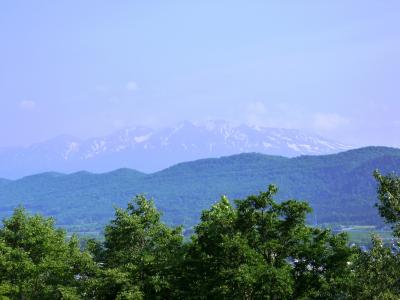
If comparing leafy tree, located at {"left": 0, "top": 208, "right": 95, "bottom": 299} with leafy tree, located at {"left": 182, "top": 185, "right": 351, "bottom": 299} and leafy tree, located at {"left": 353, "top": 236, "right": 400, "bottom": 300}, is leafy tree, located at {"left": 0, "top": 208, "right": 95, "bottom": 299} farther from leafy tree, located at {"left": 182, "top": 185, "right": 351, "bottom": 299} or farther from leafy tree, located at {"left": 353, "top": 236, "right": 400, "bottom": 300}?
leafy tree, located at {"left": 353, "top": 236, "right": 400, "bottom": 300}

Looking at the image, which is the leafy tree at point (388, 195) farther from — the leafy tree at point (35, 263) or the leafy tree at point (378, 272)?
the leafy tree at point (35, 263)

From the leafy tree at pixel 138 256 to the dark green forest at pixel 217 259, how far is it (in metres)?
0.10

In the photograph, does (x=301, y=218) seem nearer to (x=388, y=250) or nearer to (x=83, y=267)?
(x=388, y=250)

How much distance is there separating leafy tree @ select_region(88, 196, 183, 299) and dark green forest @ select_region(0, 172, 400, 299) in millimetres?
102

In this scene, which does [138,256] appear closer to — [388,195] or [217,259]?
[217,259]

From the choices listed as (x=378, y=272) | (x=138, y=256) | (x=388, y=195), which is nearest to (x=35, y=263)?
(x=138, y=256)

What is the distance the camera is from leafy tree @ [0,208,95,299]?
5866cm

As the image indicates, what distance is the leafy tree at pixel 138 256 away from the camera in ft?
170

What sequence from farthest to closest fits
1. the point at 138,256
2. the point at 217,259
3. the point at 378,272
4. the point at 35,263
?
the point at 35,263 → the point at 138,256 → the point at 217,259 → the point at 378,272

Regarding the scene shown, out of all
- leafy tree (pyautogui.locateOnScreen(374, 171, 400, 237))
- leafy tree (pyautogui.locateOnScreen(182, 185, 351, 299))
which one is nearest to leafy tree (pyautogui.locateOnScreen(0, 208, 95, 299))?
leafy tree (pyautogui.locateOnScreen(182, 185, 351, 299))

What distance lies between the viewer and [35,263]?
62.8 metres

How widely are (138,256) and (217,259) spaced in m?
8.82

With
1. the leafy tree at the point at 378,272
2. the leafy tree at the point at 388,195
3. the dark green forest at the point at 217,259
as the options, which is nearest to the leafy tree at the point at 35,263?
the dark green forest at the point at 217,259

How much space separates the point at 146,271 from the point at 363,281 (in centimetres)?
2009
